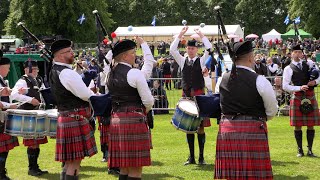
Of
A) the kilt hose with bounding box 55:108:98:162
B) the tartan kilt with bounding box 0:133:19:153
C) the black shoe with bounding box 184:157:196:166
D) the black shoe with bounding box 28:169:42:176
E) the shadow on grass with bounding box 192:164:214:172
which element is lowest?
the black shoe with bounding box 28:169:42:176

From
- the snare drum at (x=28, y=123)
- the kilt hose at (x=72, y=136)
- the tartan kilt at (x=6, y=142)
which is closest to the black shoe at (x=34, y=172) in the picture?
the tartan kilt at (x=6, y=142)

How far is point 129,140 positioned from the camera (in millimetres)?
5938

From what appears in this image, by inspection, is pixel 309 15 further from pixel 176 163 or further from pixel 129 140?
pixel 129 140

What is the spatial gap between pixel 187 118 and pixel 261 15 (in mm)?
57573

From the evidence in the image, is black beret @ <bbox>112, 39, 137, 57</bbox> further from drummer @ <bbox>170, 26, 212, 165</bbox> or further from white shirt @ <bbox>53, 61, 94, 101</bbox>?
drummer @ <bbox>170, 26, 212, 165</bbox>

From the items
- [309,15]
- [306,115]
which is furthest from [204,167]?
[309,15]

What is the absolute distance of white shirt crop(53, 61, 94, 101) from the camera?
5727mm

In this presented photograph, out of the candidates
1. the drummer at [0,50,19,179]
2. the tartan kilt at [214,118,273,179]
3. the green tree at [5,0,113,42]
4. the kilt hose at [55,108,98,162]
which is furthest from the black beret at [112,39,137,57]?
the green tree at [5,0,113,42]

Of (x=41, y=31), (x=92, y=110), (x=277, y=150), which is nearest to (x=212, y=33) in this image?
(x=41, y=31)

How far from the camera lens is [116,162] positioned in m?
5.96

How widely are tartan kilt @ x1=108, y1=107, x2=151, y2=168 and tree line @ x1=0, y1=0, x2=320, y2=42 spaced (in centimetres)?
3962

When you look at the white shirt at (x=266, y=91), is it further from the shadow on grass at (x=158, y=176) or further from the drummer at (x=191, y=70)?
the drummer at (x=191, y=70)

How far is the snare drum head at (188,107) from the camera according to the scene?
24.4 feet

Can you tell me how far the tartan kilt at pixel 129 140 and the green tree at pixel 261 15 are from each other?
58397 mm
